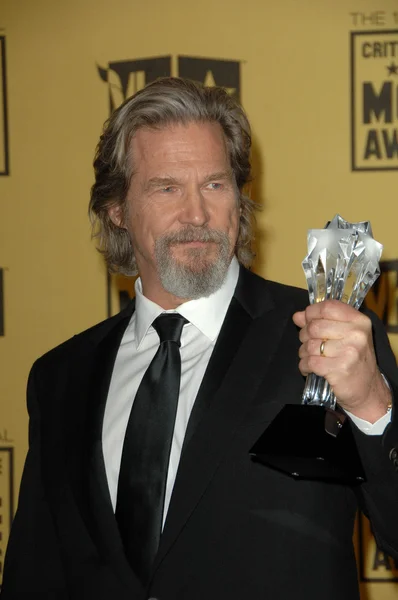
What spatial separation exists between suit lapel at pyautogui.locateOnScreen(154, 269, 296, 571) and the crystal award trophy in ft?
0.68

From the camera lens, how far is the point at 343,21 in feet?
6.75

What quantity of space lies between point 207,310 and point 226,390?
20cm

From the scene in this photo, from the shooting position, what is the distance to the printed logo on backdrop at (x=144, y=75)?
209cm

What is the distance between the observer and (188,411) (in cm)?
137

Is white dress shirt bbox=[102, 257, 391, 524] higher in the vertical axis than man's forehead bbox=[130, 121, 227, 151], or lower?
lower

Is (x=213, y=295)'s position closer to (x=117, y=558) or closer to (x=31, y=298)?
(x=117, y=558)

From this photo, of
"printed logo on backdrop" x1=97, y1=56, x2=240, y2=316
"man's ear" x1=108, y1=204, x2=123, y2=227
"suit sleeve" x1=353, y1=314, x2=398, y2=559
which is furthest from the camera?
"printed logo on backdrop" x1=97, y1=56, x2=240, y2=316

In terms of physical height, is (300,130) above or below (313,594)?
above

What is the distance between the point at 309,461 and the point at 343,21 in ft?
4.50

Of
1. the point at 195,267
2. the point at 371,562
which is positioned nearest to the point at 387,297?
the point at 371,562

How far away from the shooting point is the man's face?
1.44 metres

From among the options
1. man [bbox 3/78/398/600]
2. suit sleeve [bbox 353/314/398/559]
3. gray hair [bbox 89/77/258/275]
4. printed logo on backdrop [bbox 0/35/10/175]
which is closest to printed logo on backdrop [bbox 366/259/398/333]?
gray hair [bbox 89/77/258/275]

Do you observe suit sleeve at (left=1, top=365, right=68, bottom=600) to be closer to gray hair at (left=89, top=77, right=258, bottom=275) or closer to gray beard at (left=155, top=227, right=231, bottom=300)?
gray beard at (left=155, top=227, right=231, bottom=300)

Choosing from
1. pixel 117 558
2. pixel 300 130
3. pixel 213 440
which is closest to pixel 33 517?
pixel 117 558
